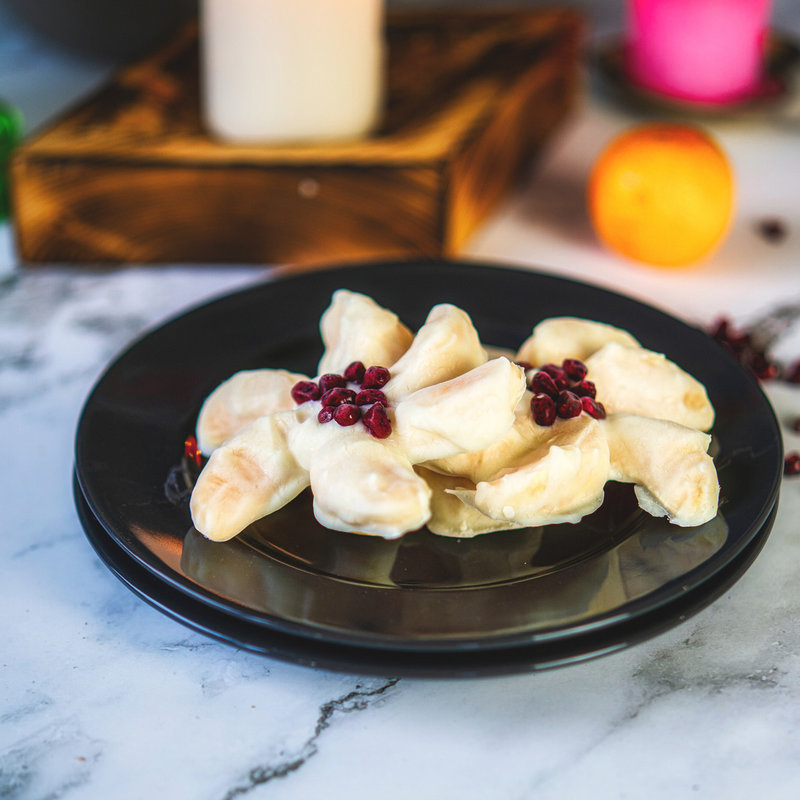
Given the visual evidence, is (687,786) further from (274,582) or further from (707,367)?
(707,367)

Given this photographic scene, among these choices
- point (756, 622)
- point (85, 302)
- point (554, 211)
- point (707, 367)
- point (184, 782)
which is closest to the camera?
point (184, 782)

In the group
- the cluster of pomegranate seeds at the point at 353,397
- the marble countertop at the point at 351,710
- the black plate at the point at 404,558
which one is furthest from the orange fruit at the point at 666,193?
the cluster of pomegranate seeds at the point at 353,397

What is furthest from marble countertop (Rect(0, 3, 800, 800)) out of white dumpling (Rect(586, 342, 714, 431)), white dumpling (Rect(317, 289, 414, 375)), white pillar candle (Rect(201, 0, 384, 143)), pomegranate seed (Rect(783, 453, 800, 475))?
white pillar candle (Rect(201, 0, 384, 143))

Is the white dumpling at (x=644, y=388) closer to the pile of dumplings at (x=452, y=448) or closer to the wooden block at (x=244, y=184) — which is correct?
the pile of dumplings at (x=452, y=448)

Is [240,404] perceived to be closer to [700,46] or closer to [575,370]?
[575,370]

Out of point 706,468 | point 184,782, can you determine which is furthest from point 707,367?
point 184,782

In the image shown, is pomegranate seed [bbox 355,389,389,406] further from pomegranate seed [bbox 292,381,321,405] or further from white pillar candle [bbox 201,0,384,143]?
white pillar candle [bbox 201,0,384,143]

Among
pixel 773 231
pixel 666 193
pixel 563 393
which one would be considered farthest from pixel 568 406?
pixel 773 231
